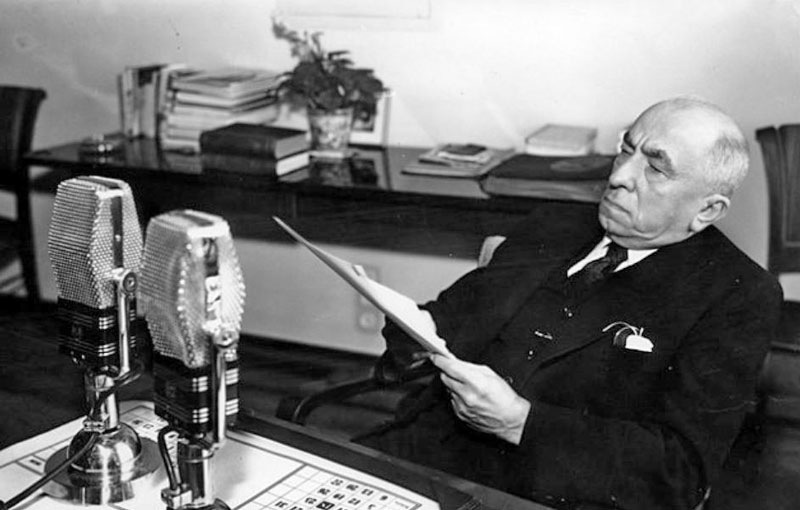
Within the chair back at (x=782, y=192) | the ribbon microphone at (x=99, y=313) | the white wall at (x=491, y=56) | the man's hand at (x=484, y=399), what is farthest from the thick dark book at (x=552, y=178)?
the ribbon microphone at (x=99, y=313)

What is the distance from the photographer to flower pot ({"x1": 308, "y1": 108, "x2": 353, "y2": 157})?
2.59 m

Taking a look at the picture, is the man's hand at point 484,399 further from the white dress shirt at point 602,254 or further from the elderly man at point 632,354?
the white dress shirt at point 602,254

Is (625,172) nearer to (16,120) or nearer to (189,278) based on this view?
(189,278)

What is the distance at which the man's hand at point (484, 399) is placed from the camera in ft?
4.85

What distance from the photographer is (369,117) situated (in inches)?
107

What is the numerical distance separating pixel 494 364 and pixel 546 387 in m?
0.12

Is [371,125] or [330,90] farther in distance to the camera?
[371,125]

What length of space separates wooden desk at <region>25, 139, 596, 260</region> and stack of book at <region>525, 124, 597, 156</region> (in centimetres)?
18

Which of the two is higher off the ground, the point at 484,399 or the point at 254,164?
the point at 254,164

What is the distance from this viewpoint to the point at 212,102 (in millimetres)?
2682

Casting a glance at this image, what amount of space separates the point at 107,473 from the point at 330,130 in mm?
1633

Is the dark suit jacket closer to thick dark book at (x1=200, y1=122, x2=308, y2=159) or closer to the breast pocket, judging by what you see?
the breast pocket

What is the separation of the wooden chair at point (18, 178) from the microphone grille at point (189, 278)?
6.95 ft

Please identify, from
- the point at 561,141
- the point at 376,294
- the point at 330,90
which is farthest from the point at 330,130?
the point at 376,294
